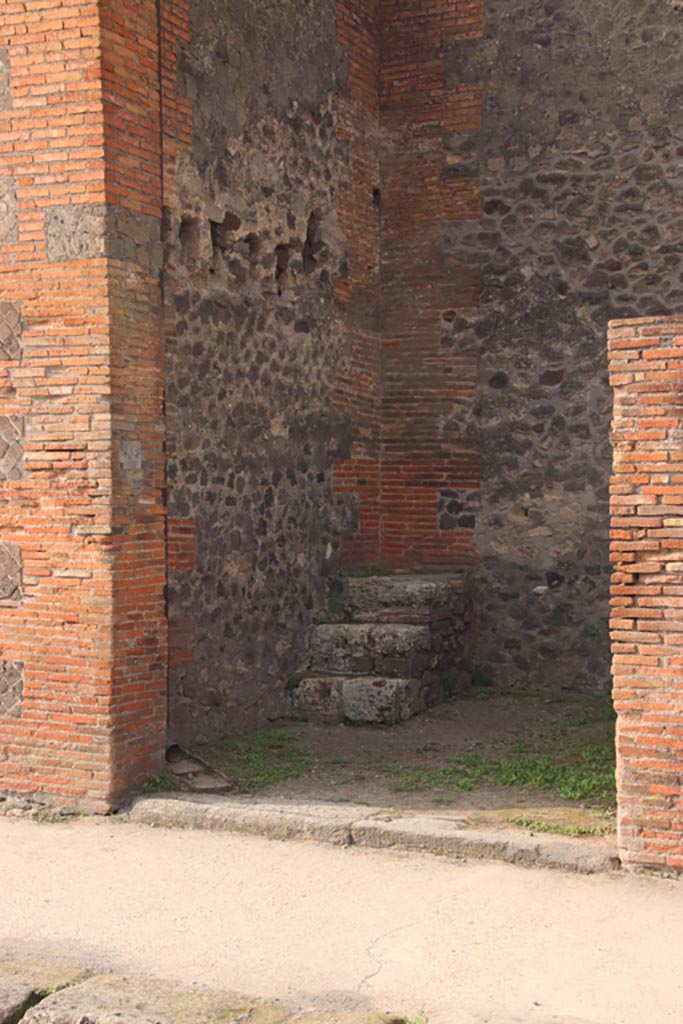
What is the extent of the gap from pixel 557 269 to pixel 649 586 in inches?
189

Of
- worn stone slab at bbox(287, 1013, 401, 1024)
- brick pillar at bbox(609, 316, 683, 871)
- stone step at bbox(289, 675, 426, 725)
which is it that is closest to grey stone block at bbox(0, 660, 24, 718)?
stone step at bbox(289, 675, 426, 725)

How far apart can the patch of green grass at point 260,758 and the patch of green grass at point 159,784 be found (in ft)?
1.43

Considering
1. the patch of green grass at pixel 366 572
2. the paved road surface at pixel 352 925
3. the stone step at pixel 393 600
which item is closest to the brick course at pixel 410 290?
the patch of green grass at pixel 366 572

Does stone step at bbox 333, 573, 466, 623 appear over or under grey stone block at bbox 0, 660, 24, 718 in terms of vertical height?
over

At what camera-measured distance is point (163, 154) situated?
771cm

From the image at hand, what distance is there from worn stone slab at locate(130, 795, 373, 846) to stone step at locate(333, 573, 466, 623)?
282 cm

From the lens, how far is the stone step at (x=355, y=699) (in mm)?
9156

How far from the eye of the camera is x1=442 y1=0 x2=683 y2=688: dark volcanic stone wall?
390 inches

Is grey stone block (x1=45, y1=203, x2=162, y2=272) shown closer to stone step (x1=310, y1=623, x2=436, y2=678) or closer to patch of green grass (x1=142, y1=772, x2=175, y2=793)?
patch of green grass (x1=142, y1=772, x2=175, y2=793)

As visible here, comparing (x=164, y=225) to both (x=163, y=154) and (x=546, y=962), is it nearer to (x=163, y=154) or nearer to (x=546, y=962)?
(x=163, y=154)

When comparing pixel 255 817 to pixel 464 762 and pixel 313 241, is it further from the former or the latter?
pixel 313 241

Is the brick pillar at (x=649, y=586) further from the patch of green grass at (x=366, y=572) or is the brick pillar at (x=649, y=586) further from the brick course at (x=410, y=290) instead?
the brick course at (x=410, y=290)

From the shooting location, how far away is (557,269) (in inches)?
400

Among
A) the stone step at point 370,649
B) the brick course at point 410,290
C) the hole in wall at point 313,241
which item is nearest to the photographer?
the stone step at point 370,649
